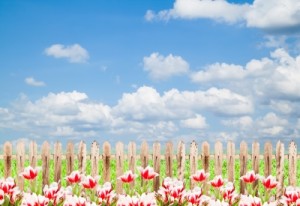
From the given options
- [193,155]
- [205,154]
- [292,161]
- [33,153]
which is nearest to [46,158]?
[33,153]

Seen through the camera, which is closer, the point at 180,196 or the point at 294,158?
the point at 180,196

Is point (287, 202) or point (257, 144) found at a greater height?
point (257, 144)

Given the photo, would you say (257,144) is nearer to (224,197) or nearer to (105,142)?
(105,142)

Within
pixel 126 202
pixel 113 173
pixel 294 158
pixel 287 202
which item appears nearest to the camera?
pixel 126 202

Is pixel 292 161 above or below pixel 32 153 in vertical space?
below

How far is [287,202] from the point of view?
5.60 metres

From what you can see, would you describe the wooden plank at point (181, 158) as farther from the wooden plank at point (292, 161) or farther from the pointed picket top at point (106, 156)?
the wooden plank at point (292, 161)

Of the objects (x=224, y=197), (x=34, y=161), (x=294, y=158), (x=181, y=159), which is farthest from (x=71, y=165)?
(x=224, y=197)

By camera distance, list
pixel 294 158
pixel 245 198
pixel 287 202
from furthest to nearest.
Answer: pixel 294 158
pixel 287 202
pixel 245 198

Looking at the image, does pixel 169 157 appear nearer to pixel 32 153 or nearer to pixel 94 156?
pixel 94 156

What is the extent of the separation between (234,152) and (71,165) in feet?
10.5

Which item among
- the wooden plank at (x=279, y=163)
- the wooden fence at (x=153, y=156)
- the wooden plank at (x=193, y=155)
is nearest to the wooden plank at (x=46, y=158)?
the wooden fence at (x=153, y=156)

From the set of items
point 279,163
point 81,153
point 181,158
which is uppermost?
point 81,153

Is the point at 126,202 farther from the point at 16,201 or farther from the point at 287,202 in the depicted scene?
the point at 287,202
